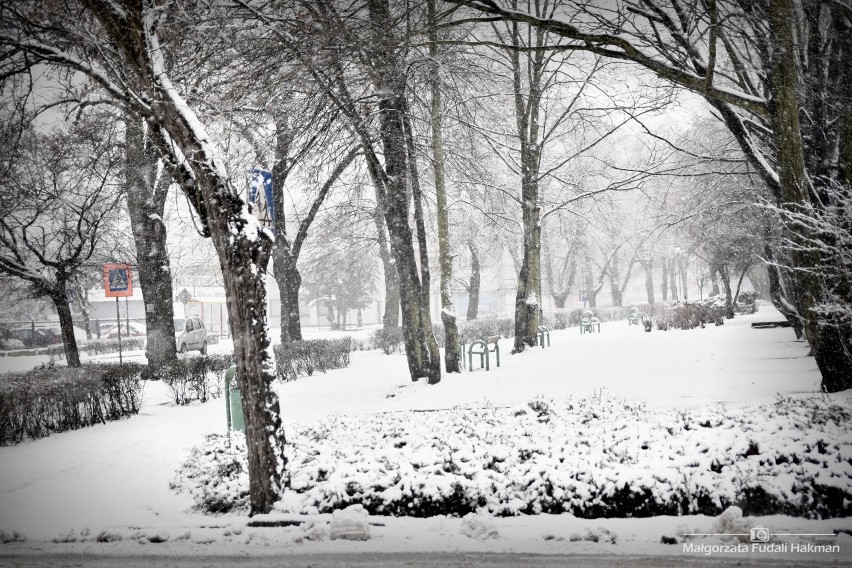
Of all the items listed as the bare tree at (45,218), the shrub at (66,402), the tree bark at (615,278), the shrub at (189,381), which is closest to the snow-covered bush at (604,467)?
the shrub at (66,402)

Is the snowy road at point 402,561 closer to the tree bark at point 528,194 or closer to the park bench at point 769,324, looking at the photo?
the tree bark at point 528,194

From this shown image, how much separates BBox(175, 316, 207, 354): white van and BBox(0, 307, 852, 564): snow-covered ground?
9.48m

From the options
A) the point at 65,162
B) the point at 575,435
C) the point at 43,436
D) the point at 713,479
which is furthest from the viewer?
the point at 65,162

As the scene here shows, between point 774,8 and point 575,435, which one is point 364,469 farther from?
point 774,8

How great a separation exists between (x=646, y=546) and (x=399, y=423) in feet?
11.7

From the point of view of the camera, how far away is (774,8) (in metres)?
5.97

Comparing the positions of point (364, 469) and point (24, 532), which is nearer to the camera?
point (24, 532)

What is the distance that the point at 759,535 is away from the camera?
146 inches

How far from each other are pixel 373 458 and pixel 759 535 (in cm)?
336

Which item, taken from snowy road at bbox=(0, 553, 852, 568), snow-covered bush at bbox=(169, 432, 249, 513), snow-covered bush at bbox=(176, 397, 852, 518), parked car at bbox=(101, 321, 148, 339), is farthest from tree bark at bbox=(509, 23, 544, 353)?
parked car at bbox=(101, 321, 148, 339)

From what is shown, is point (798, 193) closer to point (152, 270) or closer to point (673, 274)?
point (152, 270)

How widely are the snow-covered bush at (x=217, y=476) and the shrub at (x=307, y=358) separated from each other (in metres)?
5.64

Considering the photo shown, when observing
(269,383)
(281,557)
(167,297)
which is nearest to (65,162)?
(167,297)

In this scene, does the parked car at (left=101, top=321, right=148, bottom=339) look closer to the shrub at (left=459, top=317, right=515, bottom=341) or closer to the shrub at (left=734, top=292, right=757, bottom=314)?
the shrub at (left=459, top=317, right=515, bottom=341)
